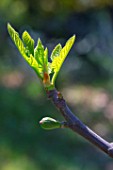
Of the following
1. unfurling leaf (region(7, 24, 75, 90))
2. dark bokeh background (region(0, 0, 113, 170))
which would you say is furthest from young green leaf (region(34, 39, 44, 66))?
dark bokeh background (region(0, 0, 113, 170))

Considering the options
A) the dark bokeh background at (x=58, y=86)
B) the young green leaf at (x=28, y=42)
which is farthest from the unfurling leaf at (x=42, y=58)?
the dark bokeh background at (x=58, y=86)

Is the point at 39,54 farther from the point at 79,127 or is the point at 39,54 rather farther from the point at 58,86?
the point at 58,86

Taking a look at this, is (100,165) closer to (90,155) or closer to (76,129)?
(90,155)

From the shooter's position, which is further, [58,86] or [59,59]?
[58,86]

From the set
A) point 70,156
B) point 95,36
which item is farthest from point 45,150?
point 95,36

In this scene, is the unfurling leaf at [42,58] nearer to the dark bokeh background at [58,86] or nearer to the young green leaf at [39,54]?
the young green leaf at [39,54]

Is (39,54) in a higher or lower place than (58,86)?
higher

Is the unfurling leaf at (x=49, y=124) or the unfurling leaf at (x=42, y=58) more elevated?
the unfurling leaf at (x=42, y=58)

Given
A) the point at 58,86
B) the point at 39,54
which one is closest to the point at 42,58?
the point at 39,54
